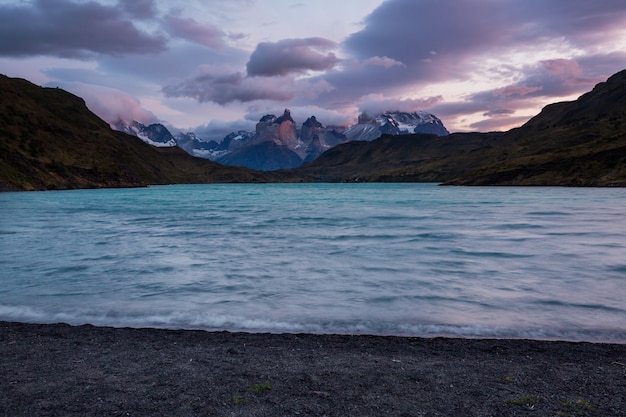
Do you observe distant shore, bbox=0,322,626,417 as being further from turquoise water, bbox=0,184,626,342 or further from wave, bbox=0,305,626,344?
turquoise water, bbox=0,184,626,342

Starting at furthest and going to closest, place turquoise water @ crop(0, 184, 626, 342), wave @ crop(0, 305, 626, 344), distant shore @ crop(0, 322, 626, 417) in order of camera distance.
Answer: turquoise water @ crop(0, 184, 626, 342) < wave @ crop(0, 305, 626, 344) < distant shore @ crop(0, 322, 626, 417)

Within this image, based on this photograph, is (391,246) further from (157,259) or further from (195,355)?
(195,355)

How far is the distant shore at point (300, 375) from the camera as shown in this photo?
8.95 meters

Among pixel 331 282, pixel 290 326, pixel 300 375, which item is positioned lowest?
pixel 331 282

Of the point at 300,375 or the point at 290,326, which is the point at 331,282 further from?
the point at 300,375

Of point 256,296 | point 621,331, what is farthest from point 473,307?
point 256,296

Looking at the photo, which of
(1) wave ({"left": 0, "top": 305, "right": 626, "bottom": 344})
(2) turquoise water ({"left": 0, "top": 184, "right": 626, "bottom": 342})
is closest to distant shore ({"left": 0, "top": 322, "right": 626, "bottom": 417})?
(1) wave ({"left": 0, "top": 305, "right": 626, "bottom": 344})

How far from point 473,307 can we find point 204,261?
20007mm

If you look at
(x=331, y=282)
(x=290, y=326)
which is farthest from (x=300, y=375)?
(x=331, y=282)

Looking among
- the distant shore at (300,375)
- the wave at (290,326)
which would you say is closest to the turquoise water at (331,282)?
the wave at (290,326)

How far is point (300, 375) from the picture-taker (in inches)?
423

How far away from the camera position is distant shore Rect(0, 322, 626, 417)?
895cm

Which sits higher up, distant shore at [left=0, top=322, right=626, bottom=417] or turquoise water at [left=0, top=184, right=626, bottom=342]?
distant shore at [left=0, top=322, right=626, bottom=417]

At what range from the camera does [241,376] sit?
10719mm
